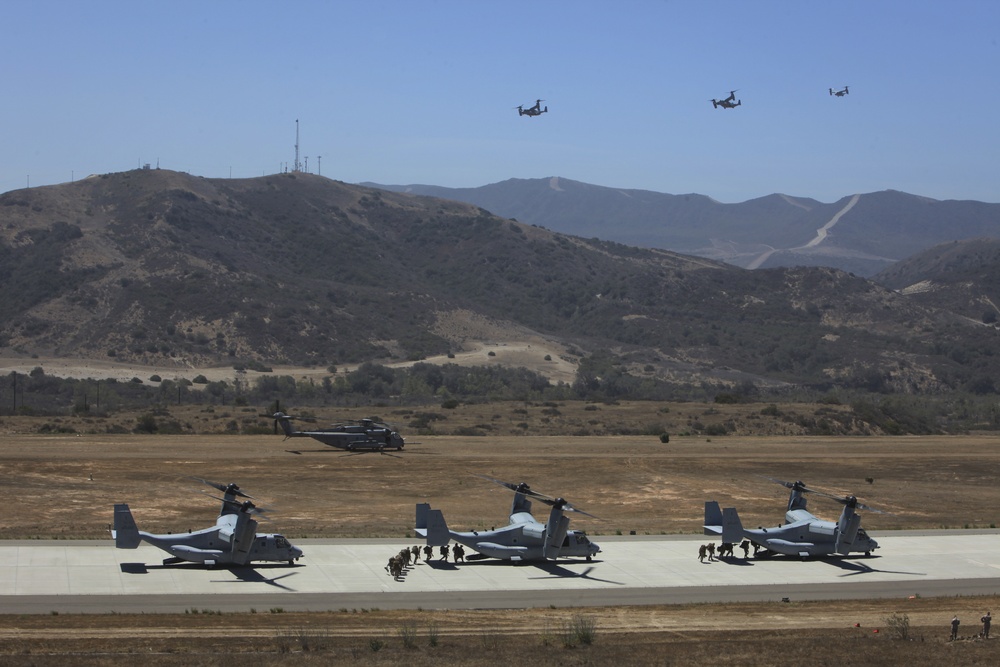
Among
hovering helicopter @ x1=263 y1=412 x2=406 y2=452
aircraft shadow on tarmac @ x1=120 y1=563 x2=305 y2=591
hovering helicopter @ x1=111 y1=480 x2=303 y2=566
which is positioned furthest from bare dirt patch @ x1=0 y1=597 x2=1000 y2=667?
hovering helicopter @ x1=263 y1=412 x2=406 y2=452

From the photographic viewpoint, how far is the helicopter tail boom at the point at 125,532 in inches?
1404

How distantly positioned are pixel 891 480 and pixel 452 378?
6961 centimetres

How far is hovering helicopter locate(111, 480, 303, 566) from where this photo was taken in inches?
1412

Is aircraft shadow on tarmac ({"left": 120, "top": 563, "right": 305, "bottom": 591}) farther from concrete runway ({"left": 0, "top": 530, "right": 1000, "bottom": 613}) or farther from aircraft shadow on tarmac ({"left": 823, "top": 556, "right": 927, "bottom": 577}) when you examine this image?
aircraft shadow on tarmac ({"left": 823, "top": 556, "right": 927, "bottom": 577})

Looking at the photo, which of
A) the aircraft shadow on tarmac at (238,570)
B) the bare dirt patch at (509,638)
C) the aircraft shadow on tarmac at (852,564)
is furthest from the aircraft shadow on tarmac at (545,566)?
the aircraft shadow on tarmac at (852,564)

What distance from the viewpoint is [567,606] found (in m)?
33.4

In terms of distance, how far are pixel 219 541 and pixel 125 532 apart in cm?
292

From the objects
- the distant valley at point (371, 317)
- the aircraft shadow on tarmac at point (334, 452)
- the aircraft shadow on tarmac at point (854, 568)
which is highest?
the distant valley at point (371, 317)

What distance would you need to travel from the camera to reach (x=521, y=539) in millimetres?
39188

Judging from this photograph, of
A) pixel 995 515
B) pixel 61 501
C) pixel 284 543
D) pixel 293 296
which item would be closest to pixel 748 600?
pixel 284 543

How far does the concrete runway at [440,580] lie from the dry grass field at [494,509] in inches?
65.2

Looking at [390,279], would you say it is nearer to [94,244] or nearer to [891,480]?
[94,244]

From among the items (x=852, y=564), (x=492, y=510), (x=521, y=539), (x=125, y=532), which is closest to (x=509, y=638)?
(x=521, y=539)

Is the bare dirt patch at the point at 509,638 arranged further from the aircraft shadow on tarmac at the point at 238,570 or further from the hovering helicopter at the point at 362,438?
the hovering helicopter at the point at 362,438
